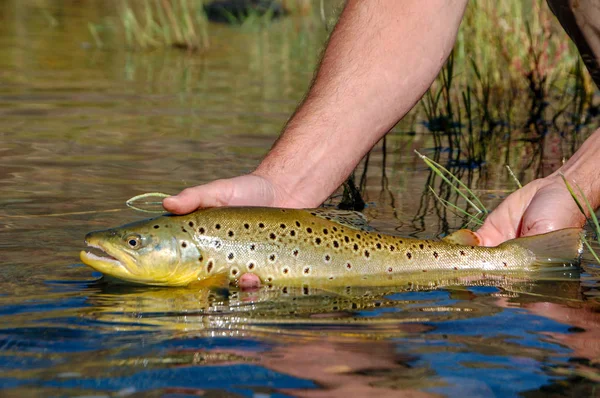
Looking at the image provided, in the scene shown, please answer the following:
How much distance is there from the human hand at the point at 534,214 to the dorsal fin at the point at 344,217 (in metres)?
0.69

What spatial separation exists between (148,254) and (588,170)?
2.16 meters

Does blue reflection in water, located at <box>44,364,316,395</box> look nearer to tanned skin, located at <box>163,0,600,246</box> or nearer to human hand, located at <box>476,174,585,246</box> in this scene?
tanned skin, located at <box>163,0,600,246</box>

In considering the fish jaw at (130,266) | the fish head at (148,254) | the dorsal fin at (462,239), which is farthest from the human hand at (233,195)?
the dorsal fin at (462,239)

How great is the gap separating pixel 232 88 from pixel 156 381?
27.9 ft

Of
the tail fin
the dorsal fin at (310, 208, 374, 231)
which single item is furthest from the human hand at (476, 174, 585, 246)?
the dorsal fin at (310, 208, 374, 231)

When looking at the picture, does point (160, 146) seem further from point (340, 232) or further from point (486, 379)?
point (486, 379)

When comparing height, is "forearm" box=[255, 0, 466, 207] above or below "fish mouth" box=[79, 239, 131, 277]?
above

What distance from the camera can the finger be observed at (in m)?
4.16

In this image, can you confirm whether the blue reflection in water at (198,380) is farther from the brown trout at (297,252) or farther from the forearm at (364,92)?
the forearm at (364,92)

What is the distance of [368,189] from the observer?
6672mm

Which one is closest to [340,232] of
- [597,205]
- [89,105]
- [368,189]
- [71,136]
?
[597,205]

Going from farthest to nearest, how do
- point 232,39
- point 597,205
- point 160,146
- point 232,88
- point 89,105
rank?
point 232,39, point 232,88, point 89,105, point 160,146, point 597,205

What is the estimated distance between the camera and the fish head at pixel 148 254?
4.16m

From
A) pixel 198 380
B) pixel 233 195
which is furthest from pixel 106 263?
pixel 198 380
